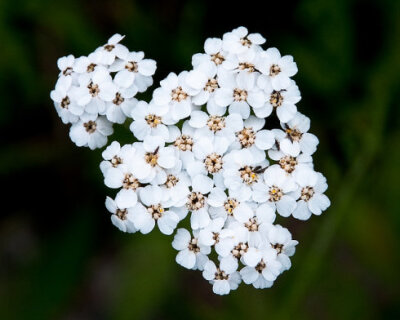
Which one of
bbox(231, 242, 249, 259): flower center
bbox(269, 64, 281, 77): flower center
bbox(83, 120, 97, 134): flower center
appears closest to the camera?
bbox(231, 242, 249, 259): flower center

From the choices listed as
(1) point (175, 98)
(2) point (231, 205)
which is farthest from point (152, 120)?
(2) point (231, 205)

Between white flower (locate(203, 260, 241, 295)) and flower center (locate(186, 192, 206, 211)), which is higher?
flower center (locate(186, 192, 206, 211))

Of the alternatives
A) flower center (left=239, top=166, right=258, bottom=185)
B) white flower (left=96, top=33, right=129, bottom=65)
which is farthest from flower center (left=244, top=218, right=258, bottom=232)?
white flower (left=96, top=33, right=129, bottom=65)

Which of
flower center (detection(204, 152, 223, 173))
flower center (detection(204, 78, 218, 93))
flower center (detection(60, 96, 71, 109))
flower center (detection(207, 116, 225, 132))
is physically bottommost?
flower center (detection(60, 96, 71, 109))

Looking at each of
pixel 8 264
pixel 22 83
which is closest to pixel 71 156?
pixel 22 83

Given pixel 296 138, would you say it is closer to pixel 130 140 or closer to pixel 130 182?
pixel 130 182

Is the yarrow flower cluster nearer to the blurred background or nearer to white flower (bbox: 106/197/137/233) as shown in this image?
white flower (bbox: 106/197/137/233)
